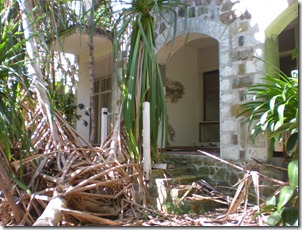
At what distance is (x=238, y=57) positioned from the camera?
417cm

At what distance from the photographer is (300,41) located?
2.01 metres

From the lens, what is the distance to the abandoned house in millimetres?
3947

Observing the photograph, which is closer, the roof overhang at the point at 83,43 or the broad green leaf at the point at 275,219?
the broad green leaf at the point at 275,219

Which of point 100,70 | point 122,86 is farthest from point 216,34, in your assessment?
point 100,70

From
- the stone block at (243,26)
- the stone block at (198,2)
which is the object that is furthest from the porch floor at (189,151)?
the stone block at (198,2)

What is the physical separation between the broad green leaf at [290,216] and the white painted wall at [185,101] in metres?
4.77

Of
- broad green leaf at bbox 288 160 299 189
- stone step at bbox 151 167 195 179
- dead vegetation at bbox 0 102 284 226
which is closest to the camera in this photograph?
broad green leaf at bbox 288 160 299 189

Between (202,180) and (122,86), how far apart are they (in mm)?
1378

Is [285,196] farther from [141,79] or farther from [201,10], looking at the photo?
[201,10]

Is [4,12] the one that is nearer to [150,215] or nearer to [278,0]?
[150,215]

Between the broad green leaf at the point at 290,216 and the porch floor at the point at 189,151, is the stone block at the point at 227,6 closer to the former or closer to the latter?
the porch floor at the point at 189,151

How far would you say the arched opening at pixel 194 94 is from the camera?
22.1ft

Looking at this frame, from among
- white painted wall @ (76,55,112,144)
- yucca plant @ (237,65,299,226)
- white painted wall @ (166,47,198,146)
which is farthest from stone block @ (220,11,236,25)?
white painted wall @ (76,55,112,144)

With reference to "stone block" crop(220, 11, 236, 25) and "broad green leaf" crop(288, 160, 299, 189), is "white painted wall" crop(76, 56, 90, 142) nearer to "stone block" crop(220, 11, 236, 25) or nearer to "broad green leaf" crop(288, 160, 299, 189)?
"stone block" crop(220, 11, 236, 25)
